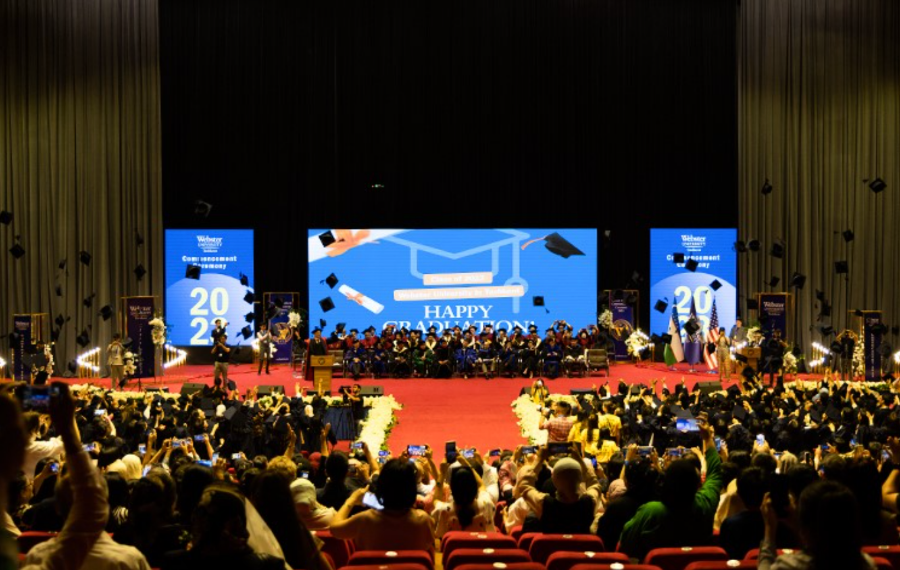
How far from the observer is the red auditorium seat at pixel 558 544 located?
4.28 meters

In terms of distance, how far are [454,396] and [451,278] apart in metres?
5.64

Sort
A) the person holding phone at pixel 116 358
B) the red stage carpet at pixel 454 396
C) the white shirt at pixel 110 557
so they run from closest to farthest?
the white shirt at pixel 110 557, the red stage carpet at pixel 454 396, the person holding phone at pixel 116 358

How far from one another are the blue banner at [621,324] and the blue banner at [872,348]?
503 centimetres

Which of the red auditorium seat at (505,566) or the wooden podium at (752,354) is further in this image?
the wooden podium at (752,354)

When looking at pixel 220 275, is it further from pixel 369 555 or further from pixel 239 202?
pixel 369 555

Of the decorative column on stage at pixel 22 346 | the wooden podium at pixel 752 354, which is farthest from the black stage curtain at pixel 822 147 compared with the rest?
the decorative column on stage at pixel 22 346

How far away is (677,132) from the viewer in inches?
902

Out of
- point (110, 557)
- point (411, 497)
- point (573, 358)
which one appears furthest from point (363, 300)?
point (110, 557)

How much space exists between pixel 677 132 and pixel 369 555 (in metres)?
20.5

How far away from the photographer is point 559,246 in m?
22.3

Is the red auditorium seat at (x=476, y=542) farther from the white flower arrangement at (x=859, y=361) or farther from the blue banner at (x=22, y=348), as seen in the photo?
the blue banner at (x=22, y=348)

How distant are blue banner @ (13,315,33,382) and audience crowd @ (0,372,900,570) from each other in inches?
397

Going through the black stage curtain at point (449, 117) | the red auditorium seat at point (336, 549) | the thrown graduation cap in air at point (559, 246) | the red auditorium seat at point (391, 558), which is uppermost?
the black stage curtain at point (449, 117)

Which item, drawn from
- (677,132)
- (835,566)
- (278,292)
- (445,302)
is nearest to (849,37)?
(677,132)
